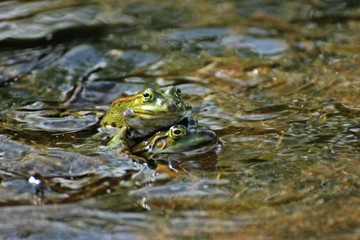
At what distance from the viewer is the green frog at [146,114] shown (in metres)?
5.19

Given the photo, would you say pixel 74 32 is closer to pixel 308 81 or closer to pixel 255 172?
pixel 308 81

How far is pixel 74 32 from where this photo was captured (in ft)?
28.2

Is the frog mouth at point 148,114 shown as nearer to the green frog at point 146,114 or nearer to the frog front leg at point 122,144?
the green frog at point 146,114

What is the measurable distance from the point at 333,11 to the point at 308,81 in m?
2.66

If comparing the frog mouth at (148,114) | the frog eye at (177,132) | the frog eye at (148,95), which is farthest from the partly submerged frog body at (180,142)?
the frog eye at (148,95)

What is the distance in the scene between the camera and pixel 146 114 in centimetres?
530

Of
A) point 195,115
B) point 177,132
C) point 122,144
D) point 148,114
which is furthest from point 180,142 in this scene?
point 195,115

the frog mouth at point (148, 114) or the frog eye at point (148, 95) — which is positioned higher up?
the frog eye at point (148, 95)

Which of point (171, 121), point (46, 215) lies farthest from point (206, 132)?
point (46, 215)

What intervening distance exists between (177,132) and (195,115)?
3.38ft

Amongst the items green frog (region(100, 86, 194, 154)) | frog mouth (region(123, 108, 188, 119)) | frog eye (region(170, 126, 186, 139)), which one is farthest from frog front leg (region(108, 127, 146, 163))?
frog eye (region(170, 126, 186, 139))

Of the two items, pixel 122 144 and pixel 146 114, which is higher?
pixel 146 114

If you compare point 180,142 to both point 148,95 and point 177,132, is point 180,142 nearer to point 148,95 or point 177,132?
point 177,132

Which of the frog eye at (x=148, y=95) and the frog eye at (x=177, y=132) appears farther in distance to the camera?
the frog eye at (x=148, y=95)
